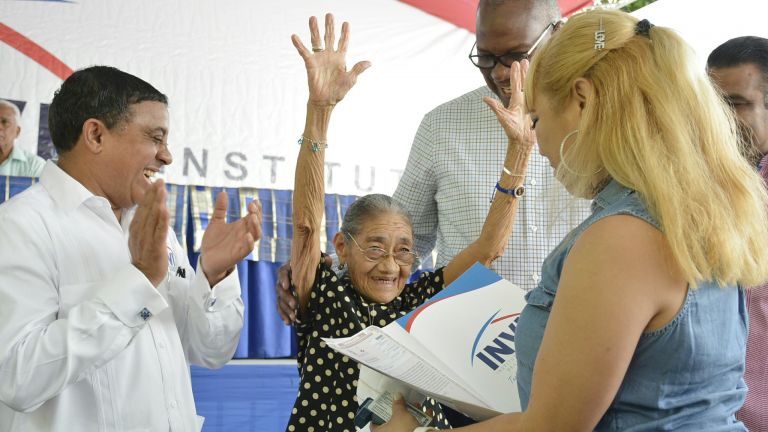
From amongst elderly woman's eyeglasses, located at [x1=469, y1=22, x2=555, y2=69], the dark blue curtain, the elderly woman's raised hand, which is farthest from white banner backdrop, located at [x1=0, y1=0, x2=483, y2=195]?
the elderly woman's raised hand

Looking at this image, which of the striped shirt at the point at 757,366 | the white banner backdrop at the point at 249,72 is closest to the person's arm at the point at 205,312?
the striped shirt at the point at 757,366

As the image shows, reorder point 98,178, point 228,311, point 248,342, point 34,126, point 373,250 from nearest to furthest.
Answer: point 98,178 < point 228,311 < point 373,250 < point 34,126 < point 248,342

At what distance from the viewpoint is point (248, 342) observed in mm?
6934

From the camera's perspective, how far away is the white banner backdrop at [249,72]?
20.5 ft

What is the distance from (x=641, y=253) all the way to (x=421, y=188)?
1.63 metres

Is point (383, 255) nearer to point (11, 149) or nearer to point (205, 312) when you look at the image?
point (205, 312)

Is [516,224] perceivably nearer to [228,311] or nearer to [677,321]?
[228,311]

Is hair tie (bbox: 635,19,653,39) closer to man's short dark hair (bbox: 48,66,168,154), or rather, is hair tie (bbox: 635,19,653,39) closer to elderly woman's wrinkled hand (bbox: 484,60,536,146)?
elderly woman's wrinkled hand (bbox: 484,60,536,146)

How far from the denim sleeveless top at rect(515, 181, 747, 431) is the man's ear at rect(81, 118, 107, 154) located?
123cm

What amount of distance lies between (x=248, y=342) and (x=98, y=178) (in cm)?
519

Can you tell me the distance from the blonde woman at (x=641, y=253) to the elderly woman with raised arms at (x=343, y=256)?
2.62ft

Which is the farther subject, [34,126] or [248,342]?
[248,342]

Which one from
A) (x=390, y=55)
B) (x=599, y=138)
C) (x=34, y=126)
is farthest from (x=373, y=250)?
(x=390, y=55)

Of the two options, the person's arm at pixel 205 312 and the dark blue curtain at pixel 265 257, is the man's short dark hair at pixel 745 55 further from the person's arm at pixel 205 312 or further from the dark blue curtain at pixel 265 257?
the dark blue curtain at pixel 265 257
